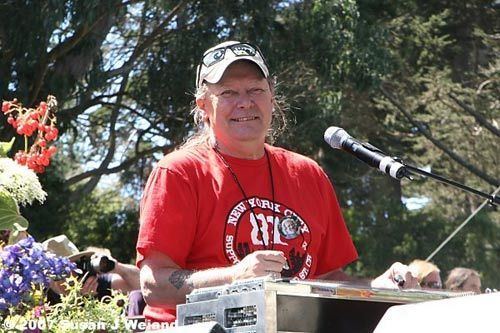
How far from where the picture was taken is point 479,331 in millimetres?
A: 1810

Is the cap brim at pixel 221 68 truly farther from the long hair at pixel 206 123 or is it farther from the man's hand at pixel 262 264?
the man's hand at pixel 262 264

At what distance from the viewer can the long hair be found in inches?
148

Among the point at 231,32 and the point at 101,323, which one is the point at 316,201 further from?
the point at 231,32

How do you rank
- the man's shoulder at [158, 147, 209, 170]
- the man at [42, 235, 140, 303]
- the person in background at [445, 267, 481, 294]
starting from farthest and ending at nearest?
the person in background at [445, 267, 481, 294]
the man at [42, 235, 140, 303]
the man's shoulder at [158, 147, 209, 170]

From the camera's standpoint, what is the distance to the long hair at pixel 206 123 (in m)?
3.76

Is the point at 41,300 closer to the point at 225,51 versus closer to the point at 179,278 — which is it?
the point at 179,278

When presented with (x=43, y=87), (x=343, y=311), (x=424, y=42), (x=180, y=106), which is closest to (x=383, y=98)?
(x=424, y=42)

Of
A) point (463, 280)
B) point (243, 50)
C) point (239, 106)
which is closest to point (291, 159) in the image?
point (239, 106)

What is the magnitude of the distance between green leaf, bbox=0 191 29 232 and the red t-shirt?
0.42 metres

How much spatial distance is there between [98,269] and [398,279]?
8.26ft

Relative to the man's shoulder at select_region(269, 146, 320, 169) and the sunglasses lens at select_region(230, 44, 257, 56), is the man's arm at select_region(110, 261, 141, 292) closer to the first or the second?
the man's shoulder at select_region(269, 146, 320, 169)

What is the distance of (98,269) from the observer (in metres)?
5.36

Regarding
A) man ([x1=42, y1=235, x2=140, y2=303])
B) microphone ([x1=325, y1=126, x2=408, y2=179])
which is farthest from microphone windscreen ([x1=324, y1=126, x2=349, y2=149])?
man ([x1=42, y1=235, x2=140, y2=303])

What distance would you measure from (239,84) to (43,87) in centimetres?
1022
